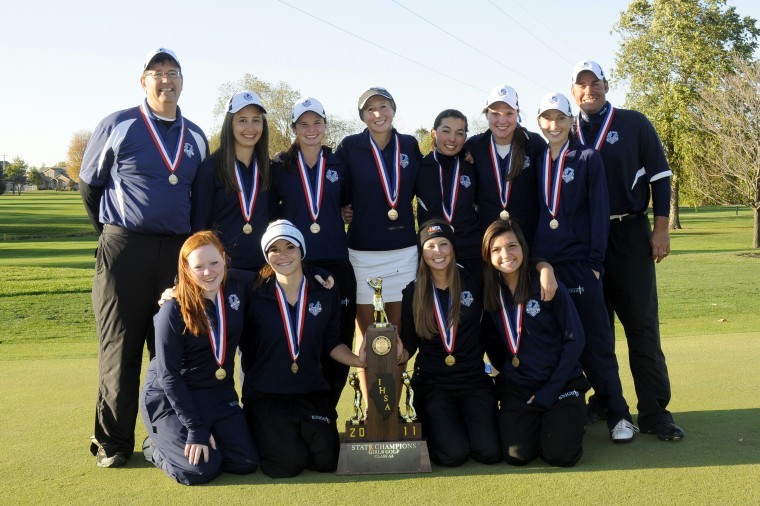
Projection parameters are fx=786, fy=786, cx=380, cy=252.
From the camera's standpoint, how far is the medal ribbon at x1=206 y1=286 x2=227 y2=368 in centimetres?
443

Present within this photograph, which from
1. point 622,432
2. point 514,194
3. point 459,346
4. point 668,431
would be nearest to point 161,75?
point 514,194

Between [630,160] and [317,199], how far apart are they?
2016 mm

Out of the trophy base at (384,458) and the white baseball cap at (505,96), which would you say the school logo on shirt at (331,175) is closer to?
the white baseball cap at (505,96)

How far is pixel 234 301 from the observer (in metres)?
4.56

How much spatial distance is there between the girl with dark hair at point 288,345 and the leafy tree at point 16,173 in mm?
117706

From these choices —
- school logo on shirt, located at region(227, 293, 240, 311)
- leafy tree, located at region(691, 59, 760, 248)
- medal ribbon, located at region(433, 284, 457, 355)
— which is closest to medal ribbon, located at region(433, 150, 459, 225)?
medal ribbon, located at region(433, 284, 457, 355)

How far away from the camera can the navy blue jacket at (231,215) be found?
4.88m

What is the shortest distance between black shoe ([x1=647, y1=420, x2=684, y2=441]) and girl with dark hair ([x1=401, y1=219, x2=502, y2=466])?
0.97 m

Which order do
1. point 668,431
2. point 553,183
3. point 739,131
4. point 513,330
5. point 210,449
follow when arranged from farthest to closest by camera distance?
point 739,131, point 553,183, point 513,330, point 668,431, point 210,449

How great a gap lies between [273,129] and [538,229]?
1613 inches

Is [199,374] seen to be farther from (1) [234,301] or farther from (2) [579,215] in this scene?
(2) [579,215]

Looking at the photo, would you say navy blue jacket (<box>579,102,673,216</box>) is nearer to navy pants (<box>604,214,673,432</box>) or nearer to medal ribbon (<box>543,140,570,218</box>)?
navy pants (<box>604,214,673,432</box>)

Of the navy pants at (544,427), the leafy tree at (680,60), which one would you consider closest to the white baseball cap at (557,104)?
the navy pants at (544,427)

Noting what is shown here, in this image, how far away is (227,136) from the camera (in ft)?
16.4
